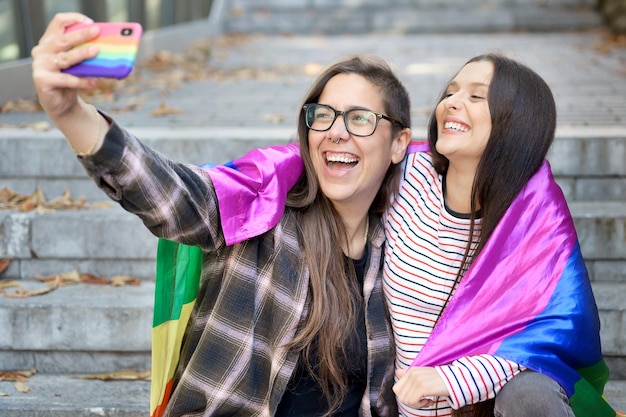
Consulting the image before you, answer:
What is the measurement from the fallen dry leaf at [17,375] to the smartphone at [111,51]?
1.85 metres

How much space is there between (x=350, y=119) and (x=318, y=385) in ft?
2.70

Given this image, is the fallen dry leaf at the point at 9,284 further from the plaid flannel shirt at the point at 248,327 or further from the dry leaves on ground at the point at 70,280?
the plaid flannel shirt at the point at 248,327

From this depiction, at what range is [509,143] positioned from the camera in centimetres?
250

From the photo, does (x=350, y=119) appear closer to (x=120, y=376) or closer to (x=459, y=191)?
(x=459, y=191)

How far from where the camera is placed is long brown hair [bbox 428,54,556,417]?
8.18ft

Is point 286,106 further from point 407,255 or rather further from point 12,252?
point 407,255

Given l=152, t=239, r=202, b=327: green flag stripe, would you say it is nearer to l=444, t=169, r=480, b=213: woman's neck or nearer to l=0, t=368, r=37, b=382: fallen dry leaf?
l=444, t=169, r=480, b=213: woman's neck

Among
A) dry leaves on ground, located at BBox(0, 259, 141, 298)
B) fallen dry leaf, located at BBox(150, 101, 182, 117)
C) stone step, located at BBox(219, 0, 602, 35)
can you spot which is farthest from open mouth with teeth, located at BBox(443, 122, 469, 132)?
stone step, located at BBox(219, 0, 602, 35)

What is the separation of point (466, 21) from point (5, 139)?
899 cm

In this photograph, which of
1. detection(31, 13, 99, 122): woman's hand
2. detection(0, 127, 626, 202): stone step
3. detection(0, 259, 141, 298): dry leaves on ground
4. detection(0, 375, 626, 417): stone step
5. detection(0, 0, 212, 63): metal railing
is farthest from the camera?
detection(0, 0, 212, 63): metal railing

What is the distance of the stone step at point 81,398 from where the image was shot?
9.93 ft

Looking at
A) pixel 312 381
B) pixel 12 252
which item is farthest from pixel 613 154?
pixel 12 252

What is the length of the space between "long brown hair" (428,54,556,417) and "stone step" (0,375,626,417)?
1.01 meters

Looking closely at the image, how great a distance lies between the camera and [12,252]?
365 centimetres
